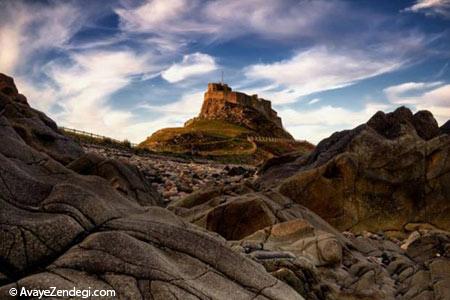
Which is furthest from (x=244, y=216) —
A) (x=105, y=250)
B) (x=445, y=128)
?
(x=445, y=128)

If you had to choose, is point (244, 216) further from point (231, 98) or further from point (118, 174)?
point (231, 98)

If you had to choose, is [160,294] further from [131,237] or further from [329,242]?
[329,242]

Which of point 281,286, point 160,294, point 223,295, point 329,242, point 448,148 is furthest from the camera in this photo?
point 448,148

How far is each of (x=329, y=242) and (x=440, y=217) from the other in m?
10.6

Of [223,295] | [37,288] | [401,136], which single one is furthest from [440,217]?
[37,288]

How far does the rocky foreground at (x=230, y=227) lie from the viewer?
6543 mm

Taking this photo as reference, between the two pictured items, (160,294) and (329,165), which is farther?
(329,165)

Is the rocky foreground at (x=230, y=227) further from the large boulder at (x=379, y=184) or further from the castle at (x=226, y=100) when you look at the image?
the castle at (x=226, y=100)

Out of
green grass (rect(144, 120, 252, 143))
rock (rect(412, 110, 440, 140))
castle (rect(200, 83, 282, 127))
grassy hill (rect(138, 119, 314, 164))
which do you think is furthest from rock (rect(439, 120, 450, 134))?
castle (rect(200, 83, 282, 127))

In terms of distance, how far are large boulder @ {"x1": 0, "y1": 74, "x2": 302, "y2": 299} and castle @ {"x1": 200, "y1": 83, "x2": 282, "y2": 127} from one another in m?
123

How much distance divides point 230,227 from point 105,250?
7.66 m

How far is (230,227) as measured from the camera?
14.1m

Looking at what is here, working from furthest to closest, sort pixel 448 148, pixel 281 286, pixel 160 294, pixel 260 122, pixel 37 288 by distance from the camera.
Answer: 1. pixel 260 122
2. pixel 448 148
3. pixel 281 286
4. pixel 160 294
5. pixel 37 288

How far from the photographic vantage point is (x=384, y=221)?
20.3 metres
